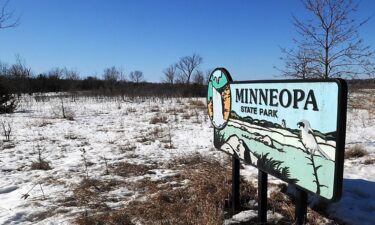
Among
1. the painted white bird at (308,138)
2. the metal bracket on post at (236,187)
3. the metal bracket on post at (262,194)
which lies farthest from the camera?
the metal bracket on post at (236,187)

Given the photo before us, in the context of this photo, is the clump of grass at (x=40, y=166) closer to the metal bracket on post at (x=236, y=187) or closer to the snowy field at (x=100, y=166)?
the snowy field at (x=100, y=166)

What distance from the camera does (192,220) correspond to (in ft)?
11.0

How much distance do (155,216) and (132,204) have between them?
1.77ft

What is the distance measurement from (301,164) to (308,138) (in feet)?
0.74

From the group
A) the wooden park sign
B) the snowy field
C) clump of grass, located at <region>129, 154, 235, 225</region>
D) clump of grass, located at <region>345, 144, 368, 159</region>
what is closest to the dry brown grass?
clump of grass, located at <region>129, 154, 235, 225</region>

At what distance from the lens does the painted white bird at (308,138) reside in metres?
2.32

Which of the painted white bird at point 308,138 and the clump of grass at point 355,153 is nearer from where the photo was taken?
the painted white bird at point 308,138

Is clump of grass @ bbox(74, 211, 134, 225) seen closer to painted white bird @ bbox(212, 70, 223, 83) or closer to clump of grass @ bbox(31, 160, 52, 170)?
painted white bird @ bbox(212, 70, 223, 83)

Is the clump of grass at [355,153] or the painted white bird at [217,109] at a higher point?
the painted white bird at [217,109]

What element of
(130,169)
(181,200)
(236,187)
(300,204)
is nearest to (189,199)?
(181,200)

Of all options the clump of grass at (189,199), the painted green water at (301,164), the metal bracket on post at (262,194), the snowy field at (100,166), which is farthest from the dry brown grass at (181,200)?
the painted green water at (301,164)

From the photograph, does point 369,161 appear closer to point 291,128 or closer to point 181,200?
point 181,200

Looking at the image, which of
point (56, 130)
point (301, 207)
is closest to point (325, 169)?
point (301, 207)

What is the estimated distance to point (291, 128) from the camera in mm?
2588
